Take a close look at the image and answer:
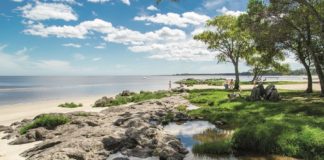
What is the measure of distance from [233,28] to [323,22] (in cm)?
3444

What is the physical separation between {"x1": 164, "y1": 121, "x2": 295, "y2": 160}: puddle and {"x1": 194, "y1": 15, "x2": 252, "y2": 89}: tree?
4119 centimetres

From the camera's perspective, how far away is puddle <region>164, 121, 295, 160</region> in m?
16.5

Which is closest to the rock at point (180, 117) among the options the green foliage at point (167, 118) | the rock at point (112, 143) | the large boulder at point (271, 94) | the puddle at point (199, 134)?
the green foliage at point (167, 118)

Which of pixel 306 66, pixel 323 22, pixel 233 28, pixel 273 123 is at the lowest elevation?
pixel 273 123

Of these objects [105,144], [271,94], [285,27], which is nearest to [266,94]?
[271,94]

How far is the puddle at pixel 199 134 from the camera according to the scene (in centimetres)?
1647

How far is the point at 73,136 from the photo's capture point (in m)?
18.7

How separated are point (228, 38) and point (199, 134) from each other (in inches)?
1886

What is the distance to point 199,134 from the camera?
22.2 m

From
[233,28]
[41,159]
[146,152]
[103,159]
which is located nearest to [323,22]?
[146,152]

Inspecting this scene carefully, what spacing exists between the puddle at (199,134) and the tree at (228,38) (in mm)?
41189

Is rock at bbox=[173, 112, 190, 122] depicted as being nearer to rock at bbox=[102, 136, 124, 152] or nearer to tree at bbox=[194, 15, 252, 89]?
rock at bbox=[102, 136, 124, 152]

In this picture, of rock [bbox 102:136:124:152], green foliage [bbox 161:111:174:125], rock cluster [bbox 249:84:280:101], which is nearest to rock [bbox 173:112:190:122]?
green foliage [bbox 161:111:174:125]

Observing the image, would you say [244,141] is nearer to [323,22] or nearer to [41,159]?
[41,159]
